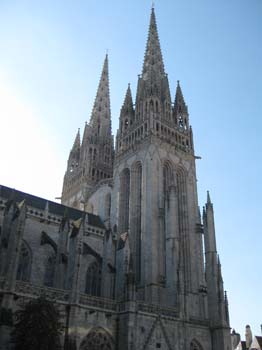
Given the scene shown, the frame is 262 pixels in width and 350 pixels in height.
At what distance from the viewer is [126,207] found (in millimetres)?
37531

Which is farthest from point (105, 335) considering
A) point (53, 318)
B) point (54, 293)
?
point (53, 318)

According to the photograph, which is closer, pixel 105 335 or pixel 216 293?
pixel 105 335

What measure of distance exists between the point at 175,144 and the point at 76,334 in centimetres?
2287

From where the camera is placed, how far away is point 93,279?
1168 inches

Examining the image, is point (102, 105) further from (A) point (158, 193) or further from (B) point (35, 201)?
(B) point (35, 201)

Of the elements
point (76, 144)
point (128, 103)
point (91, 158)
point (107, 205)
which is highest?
point (76, 144)

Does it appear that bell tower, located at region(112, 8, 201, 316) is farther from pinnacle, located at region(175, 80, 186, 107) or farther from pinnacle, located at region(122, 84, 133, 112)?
pinnacle, located at region(122, 84, 133, 112)

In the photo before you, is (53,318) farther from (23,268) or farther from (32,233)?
(32,233)

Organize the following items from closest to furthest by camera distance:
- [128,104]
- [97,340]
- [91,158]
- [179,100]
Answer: [97,340], [128,104], [179,100], [91,158]

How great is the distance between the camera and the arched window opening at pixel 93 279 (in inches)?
1146

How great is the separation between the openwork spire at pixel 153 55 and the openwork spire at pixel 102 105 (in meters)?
10.3

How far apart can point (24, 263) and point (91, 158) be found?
21885mm

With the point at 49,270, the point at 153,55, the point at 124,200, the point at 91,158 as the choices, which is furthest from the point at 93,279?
the point at 153,55

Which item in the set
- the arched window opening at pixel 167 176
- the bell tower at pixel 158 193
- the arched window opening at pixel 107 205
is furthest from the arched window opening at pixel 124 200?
the arched window opening at pixel 167 176
